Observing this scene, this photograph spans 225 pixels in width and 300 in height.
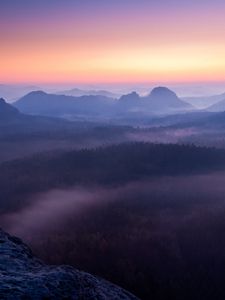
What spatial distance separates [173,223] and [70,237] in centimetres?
4286

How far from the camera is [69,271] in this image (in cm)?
1984

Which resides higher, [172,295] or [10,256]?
[10,256]

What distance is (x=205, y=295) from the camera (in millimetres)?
90000

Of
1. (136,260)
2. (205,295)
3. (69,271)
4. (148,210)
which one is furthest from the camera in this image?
(148,210)

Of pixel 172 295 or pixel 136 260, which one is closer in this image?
pixel 172 295

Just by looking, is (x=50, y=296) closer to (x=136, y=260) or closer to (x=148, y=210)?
(x=136, y=260)

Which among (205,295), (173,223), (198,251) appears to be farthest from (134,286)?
(173,223)

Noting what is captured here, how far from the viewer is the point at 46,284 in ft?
57.4

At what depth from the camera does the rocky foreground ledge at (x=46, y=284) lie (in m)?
16.6

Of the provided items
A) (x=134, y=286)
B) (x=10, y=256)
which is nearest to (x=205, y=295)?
(x=134, y=286)

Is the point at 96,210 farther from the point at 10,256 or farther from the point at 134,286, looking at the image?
the point at 10,256

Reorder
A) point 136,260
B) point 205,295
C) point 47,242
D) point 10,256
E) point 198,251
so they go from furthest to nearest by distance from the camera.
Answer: point 47,242, point 198,251, point 136,260, point 205,295, point 10,256

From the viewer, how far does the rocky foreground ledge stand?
16.6 m

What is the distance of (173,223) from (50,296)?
138 meters
